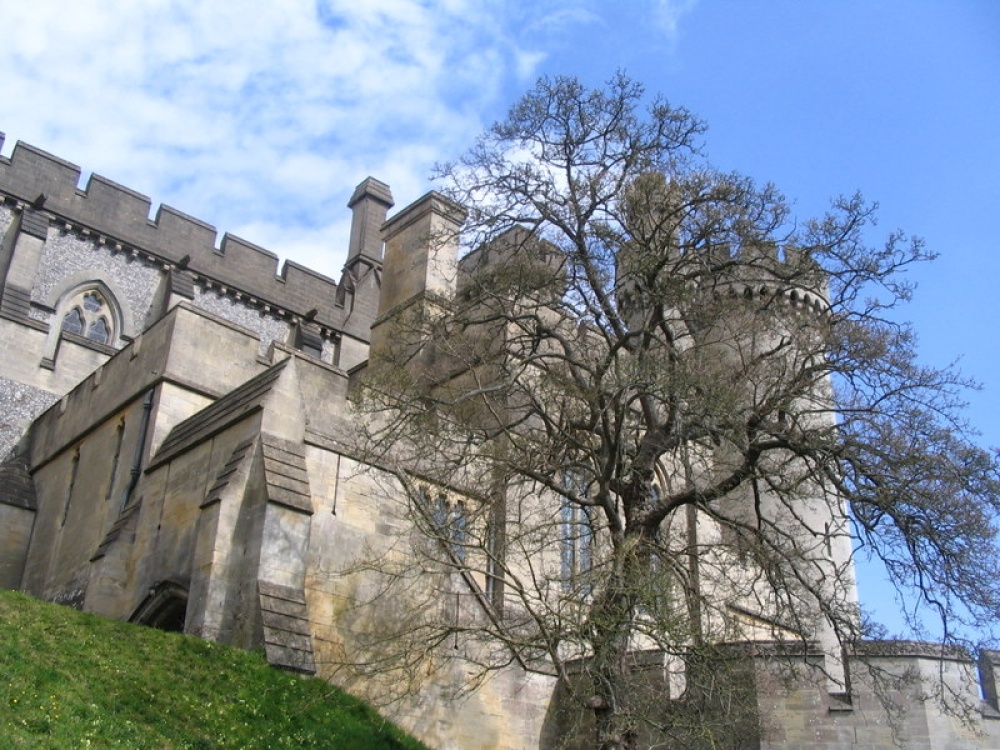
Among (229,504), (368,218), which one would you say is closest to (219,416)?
(229,504)

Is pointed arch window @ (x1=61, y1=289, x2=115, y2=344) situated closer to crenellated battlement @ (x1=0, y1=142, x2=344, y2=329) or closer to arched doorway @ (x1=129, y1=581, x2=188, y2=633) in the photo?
crenellated battlement @ (x1=0, y1=142, x2=344, y2=329)

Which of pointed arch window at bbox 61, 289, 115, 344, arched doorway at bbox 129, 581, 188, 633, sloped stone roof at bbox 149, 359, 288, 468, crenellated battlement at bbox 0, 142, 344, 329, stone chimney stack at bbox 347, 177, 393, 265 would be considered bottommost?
arched doorway at bbox 129, 581, 188, 633

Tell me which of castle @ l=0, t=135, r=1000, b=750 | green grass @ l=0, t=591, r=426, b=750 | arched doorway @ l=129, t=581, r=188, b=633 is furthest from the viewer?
arched doorway @ l=129, t=581, r=188, b=633

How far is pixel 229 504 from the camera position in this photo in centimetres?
1426

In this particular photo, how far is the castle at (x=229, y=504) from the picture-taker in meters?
13.8

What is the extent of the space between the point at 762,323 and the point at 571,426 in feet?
9.42

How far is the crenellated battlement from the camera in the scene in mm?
27562

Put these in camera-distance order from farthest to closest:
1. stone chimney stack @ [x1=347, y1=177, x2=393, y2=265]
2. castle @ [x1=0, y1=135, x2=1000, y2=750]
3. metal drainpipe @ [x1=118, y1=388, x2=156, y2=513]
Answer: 1. stone chimney stack @ [x1=347, y1=177, x2=393, y2=265]
2. metal drainpipe @ [x1=118, y1=388, x2=156, y2=513]
3. castle @ [x1=0, y1=135, x2=1000, y2=750]

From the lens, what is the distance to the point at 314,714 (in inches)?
472

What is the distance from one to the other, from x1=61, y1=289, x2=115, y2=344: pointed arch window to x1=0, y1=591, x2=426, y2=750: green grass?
15716 millimetres

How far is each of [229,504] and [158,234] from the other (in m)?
16.7

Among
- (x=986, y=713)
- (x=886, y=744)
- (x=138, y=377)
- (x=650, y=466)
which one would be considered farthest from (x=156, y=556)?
(x=986, y=713)

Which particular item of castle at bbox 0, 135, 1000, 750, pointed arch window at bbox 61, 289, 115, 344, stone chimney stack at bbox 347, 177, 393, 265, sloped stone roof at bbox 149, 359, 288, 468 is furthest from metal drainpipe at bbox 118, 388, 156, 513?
stone chimney stack at bbox 347, 177, 393, 265

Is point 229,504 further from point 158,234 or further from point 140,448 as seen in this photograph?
point 158,234
